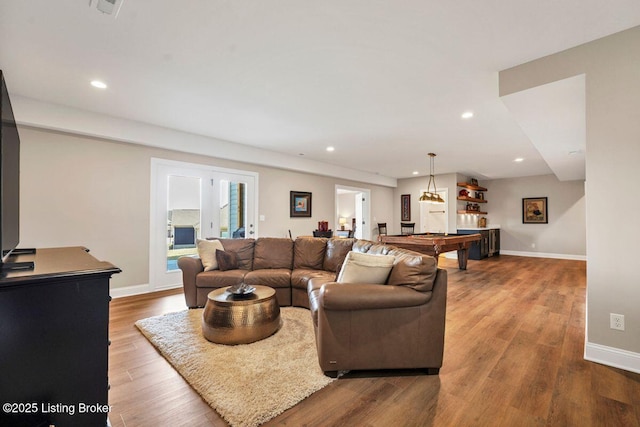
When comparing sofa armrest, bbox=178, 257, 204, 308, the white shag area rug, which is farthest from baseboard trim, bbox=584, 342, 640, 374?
sofa armrest, bbox=178, 257, 204, 308

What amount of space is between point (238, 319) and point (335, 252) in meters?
1.68

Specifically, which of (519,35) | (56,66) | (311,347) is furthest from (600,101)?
(56,66)

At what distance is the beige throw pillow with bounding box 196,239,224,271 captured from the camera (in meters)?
3.68

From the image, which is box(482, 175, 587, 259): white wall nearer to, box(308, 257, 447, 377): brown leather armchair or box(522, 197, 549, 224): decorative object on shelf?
A: box(522, 197, 549, 224): decorative object on shelf

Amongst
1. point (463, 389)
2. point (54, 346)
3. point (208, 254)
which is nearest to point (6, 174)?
point (54, 346)

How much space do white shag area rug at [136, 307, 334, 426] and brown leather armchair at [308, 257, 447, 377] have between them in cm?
25

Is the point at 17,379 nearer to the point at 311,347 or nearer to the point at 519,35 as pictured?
the point at 311,347

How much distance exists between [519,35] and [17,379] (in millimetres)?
3468

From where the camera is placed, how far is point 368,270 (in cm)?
222

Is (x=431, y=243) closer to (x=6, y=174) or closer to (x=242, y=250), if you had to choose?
(x=242, y=250)

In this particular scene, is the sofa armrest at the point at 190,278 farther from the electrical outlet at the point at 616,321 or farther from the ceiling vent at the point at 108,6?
the electrical outlet at the point at 616,321

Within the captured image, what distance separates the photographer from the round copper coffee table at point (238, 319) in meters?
2.47

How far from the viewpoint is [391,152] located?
596 cm

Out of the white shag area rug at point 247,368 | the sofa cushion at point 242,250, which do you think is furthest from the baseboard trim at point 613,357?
the sofa cushion at point 242,250
